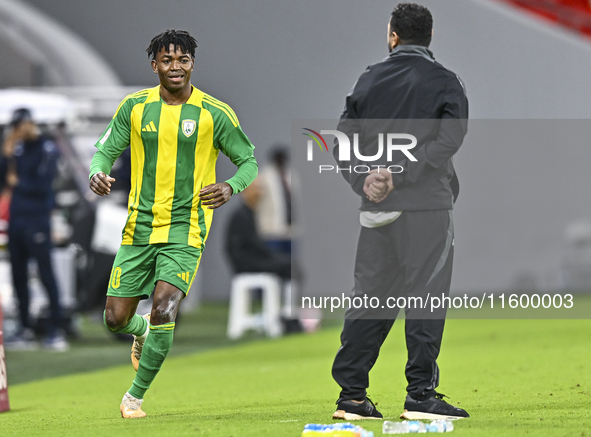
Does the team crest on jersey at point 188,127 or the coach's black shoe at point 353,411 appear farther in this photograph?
the team crest on jersey at point 188,127

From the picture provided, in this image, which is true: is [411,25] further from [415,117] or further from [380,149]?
[380,149]

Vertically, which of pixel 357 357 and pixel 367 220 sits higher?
pixel 367 220

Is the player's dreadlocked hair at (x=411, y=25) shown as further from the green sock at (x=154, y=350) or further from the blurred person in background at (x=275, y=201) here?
the blurred person in background at (x=275, y=201)

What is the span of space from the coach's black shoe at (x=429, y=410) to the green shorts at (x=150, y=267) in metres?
1.21

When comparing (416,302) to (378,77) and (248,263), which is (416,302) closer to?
(378,77)

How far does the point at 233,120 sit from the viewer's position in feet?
15.8

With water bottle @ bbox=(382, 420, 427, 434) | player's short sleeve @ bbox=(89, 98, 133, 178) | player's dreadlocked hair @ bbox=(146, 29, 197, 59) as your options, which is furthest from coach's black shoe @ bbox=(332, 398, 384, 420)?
player's dreadlocked hair @ bbox=(146, 29, 197, 59)

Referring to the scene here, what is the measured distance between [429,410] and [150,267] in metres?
1.52

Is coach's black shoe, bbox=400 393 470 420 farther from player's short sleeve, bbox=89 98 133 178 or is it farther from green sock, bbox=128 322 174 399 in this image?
player's short sleeve, bbox=89 98 133 178

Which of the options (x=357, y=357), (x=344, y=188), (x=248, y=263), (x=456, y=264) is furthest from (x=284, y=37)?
(x=357, y=357)

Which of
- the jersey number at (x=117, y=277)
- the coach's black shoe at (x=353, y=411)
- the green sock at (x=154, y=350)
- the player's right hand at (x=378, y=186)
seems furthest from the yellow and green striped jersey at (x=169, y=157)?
the coach's black shoe at (x=353, y=411)

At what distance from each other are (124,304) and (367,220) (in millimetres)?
1276

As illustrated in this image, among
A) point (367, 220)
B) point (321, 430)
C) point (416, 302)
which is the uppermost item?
point (367, 220)

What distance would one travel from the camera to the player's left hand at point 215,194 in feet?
14.9
